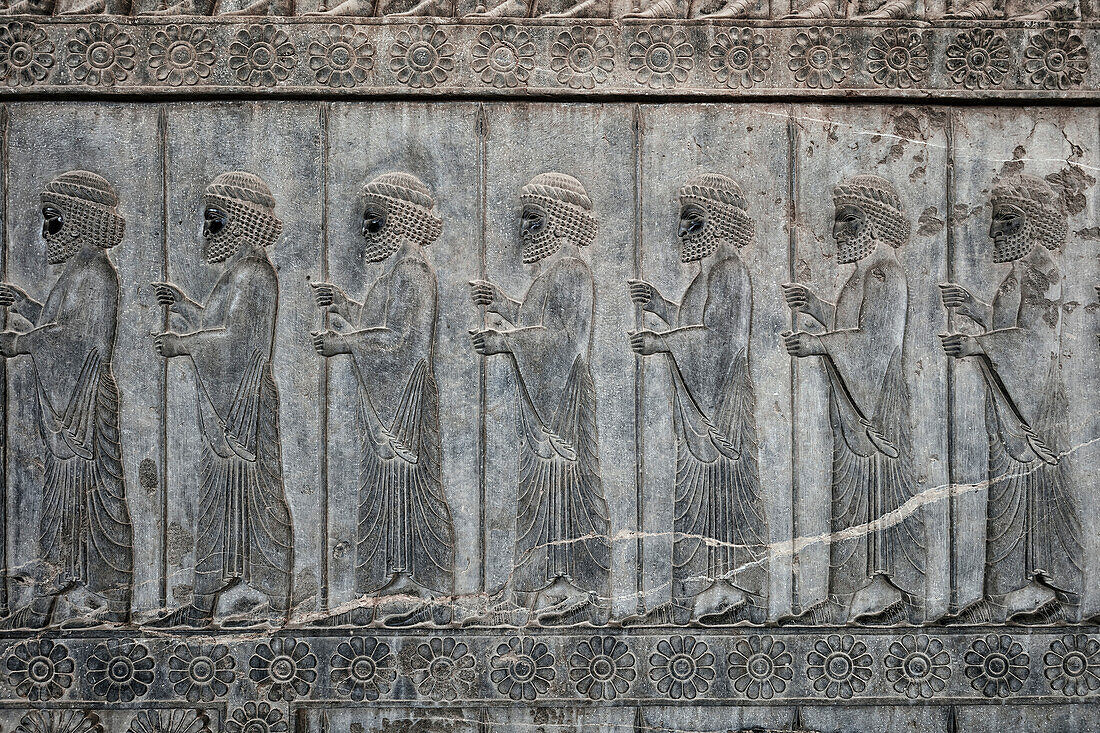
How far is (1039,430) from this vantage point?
5.13m

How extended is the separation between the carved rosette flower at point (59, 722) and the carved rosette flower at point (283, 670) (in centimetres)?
93

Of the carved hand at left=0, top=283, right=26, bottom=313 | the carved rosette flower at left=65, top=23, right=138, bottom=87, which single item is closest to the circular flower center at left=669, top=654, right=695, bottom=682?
the carved hand at left=0, top=283, right=26, bottom=313

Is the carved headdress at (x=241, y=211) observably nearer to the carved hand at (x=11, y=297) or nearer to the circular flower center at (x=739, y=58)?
the carved hand at (x=11, y=297)

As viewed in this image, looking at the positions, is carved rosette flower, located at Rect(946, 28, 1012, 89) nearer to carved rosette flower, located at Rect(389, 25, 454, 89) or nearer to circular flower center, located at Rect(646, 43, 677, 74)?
circular flower center, located at Rect(646, 43, 677, 74)

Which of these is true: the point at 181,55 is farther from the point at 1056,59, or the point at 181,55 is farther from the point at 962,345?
the point at 1056,59

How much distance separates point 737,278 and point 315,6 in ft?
9.41

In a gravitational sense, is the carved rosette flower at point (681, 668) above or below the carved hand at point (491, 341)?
below

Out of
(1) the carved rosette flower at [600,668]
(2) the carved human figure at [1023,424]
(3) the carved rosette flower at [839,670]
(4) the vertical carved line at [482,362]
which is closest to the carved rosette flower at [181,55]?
(4) the vertical carved line at [482,362]

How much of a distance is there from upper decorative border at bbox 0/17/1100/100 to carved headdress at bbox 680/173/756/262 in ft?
1.71

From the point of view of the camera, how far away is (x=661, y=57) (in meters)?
5.12

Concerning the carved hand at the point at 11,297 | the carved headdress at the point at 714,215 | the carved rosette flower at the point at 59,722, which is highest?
the carved headdress at the point at 714,215

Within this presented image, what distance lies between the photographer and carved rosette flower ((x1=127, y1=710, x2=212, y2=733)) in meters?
5.00

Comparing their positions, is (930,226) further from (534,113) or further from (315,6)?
(315,6)

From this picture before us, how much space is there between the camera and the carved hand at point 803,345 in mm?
5090
